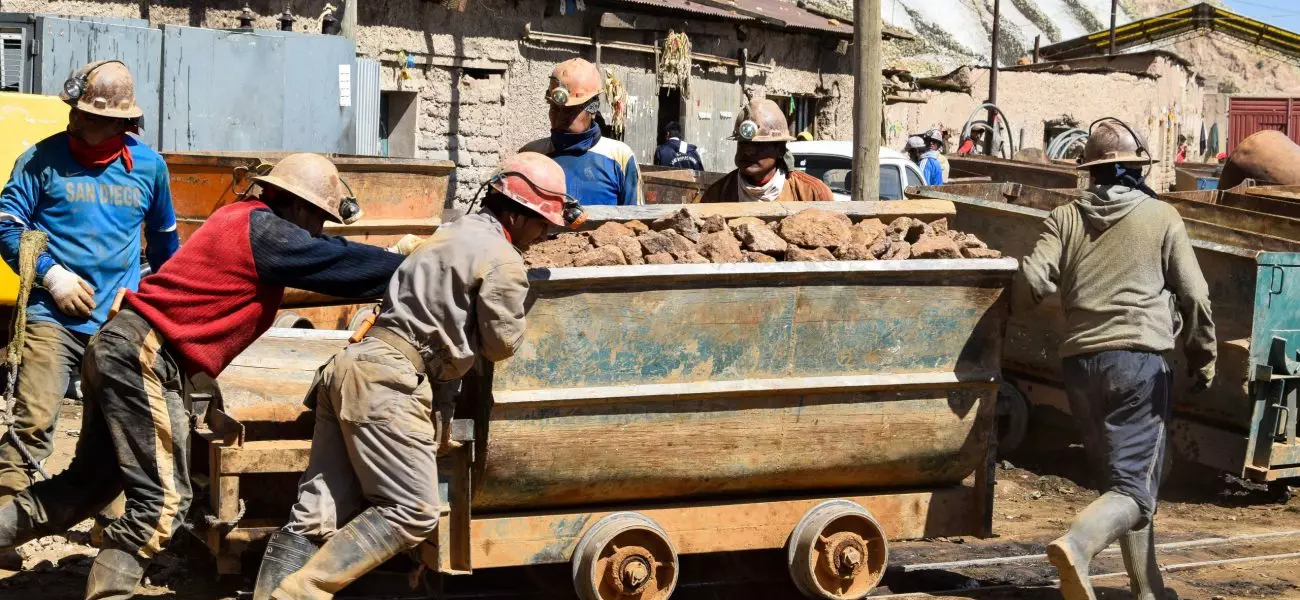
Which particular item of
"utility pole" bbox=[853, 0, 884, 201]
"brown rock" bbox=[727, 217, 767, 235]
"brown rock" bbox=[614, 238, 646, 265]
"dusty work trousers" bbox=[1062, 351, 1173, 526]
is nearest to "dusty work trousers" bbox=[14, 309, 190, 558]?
"brown rock" bbox=[614, 238, 646, 265]

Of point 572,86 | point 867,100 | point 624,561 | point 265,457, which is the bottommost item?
point 624,561

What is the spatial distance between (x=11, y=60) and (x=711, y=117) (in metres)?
10.7

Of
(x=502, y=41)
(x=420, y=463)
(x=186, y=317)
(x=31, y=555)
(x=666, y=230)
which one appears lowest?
(x=31, y=555)

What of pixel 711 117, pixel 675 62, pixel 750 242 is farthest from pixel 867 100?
pixel 711 117

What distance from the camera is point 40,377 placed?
5.20 metres

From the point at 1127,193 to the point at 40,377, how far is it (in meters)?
3.95

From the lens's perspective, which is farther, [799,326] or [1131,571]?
[1131,571]

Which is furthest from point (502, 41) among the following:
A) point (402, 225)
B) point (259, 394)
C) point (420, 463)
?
point (420, 463)

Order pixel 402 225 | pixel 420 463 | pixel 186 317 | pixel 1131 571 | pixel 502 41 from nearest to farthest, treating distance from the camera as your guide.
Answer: pixel 420 463, pixel 186 317, pixel 1131 571, pixel 402 225, pixel 502 41

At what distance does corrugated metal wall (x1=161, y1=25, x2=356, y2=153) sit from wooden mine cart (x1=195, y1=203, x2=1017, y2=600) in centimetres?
708

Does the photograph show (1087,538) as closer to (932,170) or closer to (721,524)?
(721,524)

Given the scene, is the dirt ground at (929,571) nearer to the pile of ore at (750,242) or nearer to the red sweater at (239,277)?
the red sweater at (239,277)

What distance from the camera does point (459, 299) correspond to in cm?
432

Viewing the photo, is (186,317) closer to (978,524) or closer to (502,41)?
(978,524)
